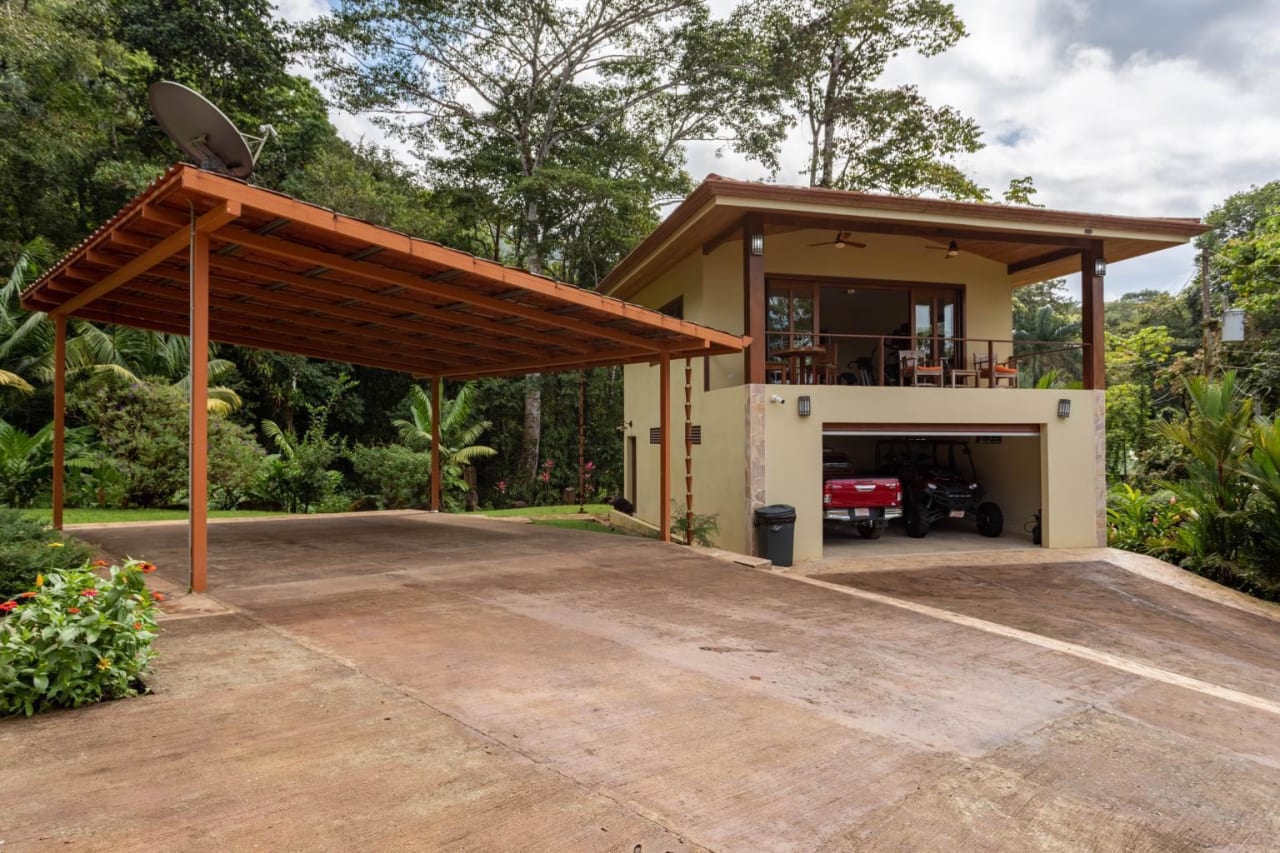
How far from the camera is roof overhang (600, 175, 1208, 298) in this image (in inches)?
395

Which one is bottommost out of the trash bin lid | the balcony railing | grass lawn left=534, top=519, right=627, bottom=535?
grass lawn left=534, top=519, right=627, bottom=535

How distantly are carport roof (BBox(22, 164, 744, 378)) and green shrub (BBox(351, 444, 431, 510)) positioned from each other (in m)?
4.57

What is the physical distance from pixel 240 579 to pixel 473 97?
18.0 metres

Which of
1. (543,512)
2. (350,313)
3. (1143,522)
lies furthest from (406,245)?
(1143,522)

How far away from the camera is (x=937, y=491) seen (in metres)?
12.7

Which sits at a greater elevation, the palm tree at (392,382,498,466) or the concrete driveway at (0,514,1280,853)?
the palm tree at (392,382,498,466)

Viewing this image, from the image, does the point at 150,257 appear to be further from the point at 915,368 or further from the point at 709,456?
the point at 915,368

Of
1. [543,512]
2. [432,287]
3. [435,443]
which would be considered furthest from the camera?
[543,512]

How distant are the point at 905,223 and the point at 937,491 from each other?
4856 mm

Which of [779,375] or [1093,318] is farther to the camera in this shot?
[779,375]

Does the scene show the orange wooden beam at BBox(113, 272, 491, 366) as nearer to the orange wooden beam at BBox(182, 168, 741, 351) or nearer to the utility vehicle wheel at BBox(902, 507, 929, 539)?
the orange wooden beam at BBox(182, 168, 741, 351)

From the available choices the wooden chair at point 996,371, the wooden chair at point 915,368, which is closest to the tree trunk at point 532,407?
the wooden chair at point 915,368

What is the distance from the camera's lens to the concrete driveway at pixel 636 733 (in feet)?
8.42

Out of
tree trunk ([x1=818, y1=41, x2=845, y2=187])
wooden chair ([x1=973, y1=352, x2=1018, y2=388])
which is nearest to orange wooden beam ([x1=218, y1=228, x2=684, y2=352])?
wooden chair ([x1=973, y1=352, x2=1018, y2=388])
